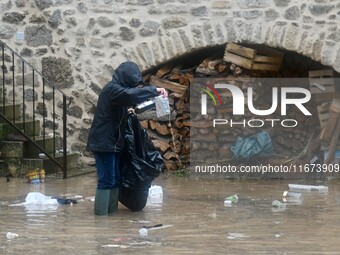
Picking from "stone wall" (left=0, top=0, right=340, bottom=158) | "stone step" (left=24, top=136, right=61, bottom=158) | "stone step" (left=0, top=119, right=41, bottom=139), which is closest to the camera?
"stone wall" (left=0, top=0, right=340, bottom=158)

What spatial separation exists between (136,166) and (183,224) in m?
0.85

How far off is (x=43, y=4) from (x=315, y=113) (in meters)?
4.12

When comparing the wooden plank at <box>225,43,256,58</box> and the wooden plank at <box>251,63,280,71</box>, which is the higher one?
the wooden plank at <box>225,43,256,58</box>

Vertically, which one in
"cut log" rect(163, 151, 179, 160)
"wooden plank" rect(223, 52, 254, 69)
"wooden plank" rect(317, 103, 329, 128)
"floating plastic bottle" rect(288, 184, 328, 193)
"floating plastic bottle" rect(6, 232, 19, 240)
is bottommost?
"floating plastic bottle" rect(288, 184, 328, 193)

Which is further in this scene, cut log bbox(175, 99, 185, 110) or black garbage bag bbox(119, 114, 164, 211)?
cut log bbox(175, 99, 185, 110)

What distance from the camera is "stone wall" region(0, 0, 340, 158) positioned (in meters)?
12.8

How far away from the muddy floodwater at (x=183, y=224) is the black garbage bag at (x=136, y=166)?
0.59 ft

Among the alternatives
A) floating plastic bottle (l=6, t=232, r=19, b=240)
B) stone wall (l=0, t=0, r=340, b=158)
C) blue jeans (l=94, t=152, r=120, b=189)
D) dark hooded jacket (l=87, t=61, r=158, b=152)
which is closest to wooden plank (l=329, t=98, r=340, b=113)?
stone wall (l=0, t=0, r=340, b=158)

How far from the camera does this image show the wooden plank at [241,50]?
13039 mm

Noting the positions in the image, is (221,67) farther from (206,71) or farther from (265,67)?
(265,67)

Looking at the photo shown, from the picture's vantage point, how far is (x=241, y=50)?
13.1 meters

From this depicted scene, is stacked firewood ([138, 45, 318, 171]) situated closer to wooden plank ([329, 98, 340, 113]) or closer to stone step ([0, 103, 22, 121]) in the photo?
wooden plank ([329, 98, 340, 113])

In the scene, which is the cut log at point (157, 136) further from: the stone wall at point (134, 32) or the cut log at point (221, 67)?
the cut log at point (221, 67)

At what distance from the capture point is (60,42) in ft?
44.3
